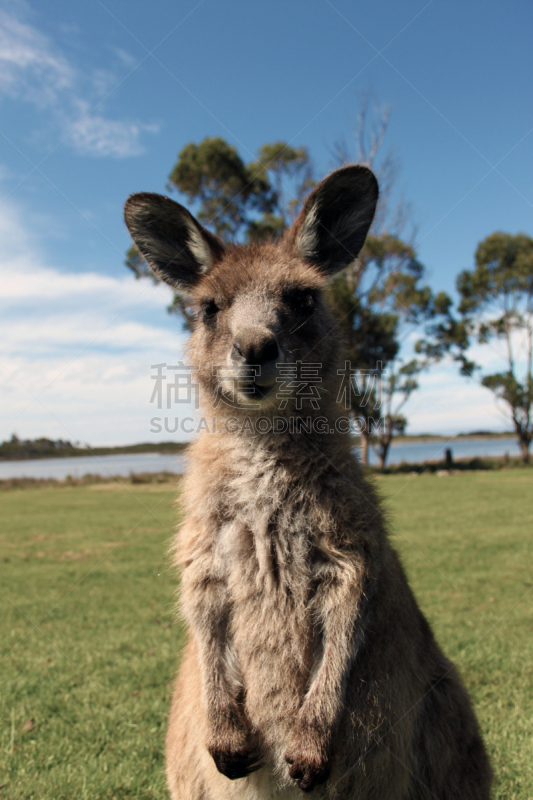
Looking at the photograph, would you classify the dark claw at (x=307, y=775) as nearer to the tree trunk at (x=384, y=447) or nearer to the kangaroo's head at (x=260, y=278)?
the kangaroo's head at (x=260, y=278)

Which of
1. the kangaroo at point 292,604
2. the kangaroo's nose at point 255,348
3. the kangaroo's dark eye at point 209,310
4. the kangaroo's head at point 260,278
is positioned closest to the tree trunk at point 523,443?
the kangaroo's head at point 260,278

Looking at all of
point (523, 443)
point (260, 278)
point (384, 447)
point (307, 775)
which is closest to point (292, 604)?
point (307, 775)

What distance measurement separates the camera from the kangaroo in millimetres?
2283

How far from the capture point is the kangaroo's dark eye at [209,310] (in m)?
3.01

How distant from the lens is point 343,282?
19.1m

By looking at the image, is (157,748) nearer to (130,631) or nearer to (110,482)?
(130,631)

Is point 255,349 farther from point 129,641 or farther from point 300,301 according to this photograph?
point 129,641

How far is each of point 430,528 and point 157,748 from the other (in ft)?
29.2

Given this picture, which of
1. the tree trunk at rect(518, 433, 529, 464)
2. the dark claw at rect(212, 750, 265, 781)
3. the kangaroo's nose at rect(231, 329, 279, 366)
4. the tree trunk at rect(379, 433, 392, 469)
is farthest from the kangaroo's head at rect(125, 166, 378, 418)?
the tree trunk at rect(518, 433, 529, 464)

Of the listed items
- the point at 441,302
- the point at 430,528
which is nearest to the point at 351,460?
the point at 430,528

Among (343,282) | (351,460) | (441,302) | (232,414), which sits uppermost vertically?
(441,302)

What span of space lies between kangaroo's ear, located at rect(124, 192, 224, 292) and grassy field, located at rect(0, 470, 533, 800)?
1.51m

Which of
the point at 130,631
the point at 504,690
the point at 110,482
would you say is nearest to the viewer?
the point at 504,690

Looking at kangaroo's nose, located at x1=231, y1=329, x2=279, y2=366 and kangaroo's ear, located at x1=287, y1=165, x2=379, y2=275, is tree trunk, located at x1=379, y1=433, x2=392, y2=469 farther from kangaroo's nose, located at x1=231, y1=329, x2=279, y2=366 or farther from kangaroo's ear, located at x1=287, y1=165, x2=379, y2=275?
kangaroo's nose, located at x1=231, y1=329, x2=279, y2=366
